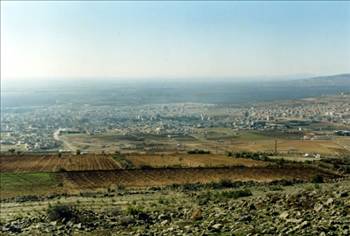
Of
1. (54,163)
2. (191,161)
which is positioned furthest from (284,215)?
(54,163)

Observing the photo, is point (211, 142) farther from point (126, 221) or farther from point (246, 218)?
point (246, 218)

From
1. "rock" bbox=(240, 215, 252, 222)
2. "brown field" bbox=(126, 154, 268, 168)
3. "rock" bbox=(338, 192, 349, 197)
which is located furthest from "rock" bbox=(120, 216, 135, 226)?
"brown field" bbox=(126, 154, 268, 168)

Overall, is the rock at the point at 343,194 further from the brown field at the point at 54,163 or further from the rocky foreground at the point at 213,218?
the brown field at the point at 54,163

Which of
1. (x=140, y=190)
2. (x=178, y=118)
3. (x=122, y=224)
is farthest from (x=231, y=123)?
(x=122, y=224)

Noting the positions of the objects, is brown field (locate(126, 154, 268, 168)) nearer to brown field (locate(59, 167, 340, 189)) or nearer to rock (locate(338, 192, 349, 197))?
brown field (locate(59, 167, 340, 189))

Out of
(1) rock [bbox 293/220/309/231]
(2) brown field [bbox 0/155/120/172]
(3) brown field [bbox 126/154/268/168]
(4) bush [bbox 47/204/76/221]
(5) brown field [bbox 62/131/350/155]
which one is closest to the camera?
(1) rock [bbox 293/220/309/231]

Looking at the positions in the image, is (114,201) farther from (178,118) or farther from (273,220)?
(178,118)

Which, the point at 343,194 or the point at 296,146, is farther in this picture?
the point at 296,146
